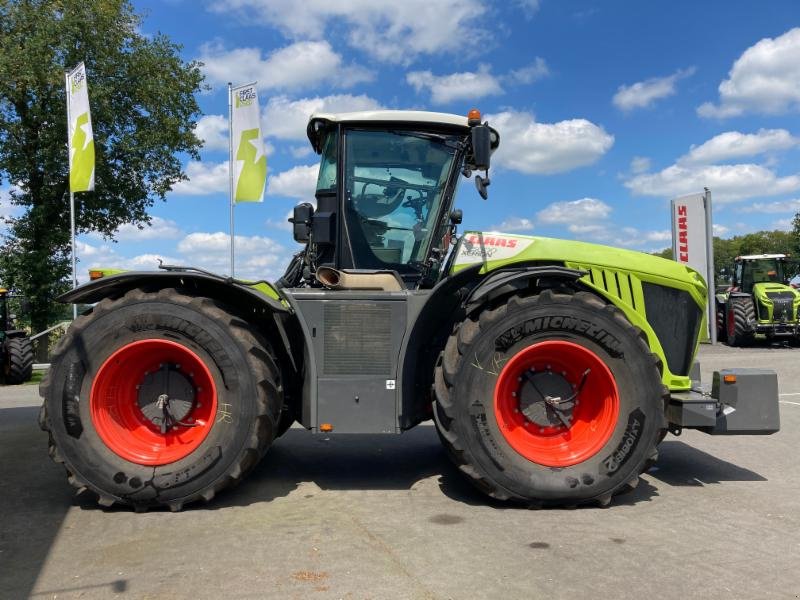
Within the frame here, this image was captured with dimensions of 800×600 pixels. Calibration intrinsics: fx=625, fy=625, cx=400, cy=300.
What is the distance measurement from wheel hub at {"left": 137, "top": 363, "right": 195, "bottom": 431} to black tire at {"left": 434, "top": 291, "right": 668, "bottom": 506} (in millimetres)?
1715

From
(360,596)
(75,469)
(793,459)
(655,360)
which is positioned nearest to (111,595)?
(360,596)

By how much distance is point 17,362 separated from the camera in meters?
12.8

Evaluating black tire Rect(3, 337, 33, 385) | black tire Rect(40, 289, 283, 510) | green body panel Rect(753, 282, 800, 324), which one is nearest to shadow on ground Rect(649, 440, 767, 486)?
black tire Rect(40, 289, 283, 510)

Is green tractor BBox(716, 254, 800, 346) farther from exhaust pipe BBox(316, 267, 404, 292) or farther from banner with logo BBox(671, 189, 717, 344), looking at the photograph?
exhaust pipe BBox(316, 267, 404, 292)

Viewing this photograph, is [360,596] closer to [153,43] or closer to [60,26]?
[60,26]

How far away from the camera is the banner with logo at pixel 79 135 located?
12930 mm

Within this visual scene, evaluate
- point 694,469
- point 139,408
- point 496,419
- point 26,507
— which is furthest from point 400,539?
point 694,469

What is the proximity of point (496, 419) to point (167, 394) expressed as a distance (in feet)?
7.28

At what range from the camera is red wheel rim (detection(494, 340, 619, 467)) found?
4.09 metres

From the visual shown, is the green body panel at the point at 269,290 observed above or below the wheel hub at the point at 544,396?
above

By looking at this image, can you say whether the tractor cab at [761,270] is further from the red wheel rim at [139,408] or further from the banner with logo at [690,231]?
the red wheel rim at [139,408]

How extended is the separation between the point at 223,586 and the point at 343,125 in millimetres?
3302

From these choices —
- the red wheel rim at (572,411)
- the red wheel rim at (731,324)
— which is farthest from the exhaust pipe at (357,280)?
the red wheel rim at (731,324)

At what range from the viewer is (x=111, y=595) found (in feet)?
9.20
